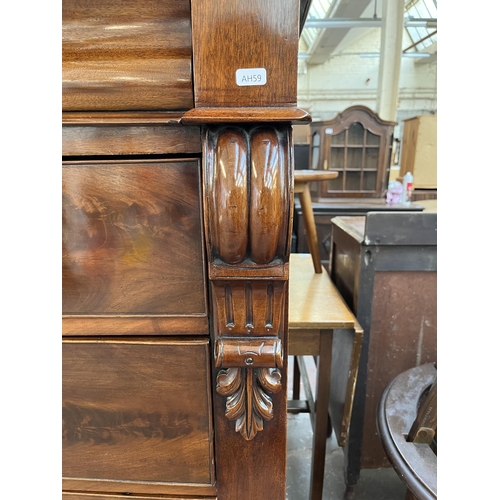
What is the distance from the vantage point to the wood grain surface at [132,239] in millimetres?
431

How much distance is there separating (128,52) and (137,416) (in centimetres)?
46

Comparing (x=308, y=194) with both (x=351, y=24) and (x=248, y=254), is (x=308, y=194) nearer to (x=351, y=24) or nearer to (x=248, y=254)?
(x=248, y=254)

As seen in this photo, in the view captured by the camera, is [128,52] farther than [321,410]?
No

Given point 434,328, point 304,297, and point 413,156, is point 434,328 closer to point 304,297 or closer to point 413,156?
point 304,297

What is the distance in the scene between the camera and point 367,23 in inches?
186

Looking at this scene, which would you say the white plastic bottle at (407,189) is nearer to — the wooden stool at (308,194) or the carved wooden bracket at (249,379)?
the wooden stool at (308,194)

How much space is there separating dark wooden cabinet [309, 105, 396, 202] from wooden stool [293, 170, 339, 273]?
54.1 inches

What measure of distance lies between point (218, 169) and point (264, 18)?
153 mm

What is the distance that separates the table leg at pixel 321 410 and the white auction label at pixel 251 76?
68 cm

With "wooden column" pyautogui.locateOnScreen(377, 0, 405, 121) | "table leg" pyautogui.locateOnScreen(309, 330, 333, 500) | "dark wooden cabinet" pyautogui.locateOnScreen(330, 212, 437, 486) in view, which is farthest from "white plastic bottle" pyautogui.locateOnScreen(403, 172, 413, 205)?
"wooden column" pyautogui.locateOnScreen(377, 0, 405, 121)

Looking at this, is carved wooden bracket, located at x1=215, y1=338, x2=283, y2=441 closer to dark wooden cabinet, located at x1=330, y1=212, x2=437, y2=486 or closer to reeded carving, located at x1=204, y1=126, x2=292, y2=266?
reeded carving, located at x1=204, y1=126, x2=292, y2=266

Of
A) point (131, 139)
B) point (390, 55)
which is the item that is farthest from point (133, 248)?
point (390, 55)

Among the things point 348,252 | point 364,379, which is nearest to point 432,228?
point 348,252

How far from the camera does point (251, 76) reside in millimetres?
373
